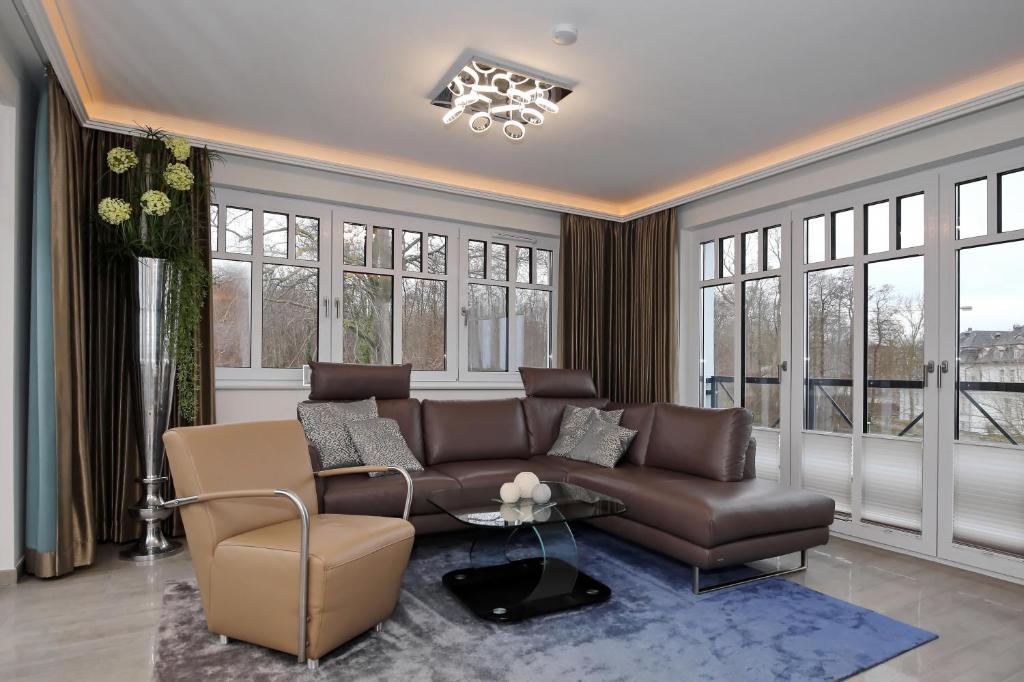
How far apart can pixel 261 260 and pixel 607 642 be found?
3.50 meters

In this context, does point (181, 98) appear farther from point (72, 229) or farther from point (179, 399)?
point (179, 399)

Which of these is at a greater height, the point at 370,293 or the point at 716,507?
the point at 370,293

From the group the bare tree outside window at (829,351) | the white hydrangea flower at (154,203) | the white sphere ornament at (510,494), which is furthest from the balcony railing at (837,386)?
the white hydrangea flower at (154,203)

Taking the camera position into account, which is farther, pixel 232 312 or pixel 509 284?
pixel 509 284

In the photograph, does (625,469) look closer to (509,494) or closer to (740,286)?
(509,494)

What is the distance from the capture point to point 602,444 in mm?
4230

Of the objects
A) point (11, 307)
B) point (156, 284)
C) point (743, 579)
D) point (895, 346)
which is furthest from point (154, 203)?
point (895, 346)

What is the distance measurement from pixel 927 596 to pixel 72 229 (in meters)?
4.80

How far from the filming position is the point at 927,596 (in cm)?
304

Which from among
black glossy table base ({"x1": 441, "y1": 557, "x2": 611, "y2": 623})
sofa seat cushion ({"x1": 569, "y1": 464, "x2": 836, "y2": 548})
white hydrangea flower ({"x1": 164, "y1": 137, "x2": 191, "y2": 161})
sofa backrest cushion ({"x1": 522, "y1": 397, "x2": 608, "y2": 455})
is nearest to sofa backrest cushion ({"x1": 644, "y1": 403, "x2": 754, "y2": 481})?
sofa seat cushion ({"x1": 569, "y1": 464, "x2": 836, "y2": 548})

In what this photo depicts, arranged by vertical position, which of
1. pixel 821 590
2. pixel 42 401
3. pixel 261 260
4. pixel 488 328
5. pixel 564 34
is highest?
pixel 564 34

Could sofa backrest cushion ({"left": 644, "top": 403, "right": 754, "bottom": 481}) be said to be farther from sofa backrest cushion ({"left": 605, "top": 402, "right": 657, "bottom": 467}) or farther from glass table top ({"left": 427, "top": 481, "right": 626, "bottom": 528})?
glass table top ({"left": 427, "top": 481, "right": 626, "bottom": 528})

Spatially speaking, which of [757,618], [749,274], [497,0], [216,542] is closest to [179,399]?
[216,542]

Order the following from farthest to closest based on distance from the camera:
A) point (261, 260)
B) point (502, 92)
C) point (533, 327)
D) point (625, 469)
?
point (533, 327), point (261, 260), point (625, 469), point (502, 92)
